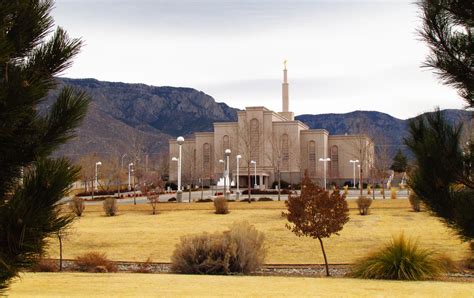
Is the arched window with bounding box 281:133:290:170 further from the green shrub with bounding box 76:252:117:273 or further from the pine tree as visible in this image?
the pine tree

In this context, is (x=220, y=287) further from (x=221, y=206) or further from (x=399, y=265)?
(x=221, y=206)

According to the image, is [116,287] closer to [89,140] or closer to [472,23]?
[472,23]

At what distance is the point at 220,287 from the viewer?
539 inches

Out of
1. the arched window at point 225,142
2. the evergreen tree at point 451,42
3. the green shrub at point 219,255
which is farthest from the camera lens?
the arched window at point 225,142

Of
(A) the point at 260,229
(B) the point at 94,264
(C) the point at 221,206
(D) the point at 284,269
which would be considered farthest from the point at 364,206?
(B) the point at 94,264

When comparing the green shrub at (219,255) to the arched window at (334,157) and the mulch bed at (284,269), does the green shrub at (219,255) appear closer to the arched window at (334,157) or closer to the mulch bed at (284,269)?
the mulch bed at (284,269)

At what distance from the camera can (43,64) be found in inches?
228

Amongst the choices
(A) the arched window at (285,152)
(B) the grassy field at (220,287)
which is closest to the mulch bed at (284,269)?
(B) the grassy field at (220,287)

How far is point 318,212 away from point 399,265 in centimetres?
374

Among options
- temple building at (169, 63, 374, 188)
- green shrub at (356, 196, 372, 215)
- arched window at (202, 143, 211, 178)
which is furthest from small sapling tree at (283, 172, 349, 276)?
arched window at (202, 143, 211, 178)

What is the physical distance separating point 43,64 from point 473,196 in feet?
15.0

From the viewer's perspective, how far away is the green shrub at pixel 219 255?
62.0ft

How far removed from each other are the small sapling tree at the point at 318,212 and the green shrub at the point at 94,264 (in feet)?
20.6

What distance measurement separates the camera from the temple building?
90188mm
